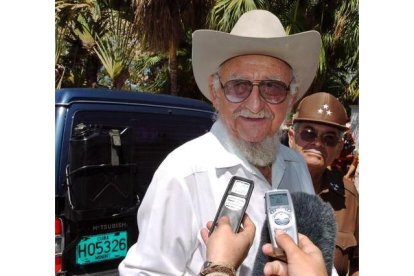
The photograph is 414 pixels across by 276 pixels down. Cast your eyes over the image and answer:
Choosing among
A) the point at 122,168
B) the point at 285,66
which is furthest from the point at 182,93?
the point at 285,66

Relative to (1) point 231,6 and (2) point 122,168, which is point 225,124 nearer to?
(2) point 122,168

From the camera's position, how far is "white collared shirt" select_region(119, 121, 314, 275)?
121cm

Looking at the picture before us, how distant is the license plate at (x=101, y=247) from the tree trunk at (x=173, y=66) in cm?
127

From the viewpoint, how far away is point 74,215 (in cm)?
222

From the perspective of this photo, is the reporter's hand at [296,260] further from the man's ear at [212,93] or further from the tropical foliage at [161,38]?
the tropical foliage at [161,38]

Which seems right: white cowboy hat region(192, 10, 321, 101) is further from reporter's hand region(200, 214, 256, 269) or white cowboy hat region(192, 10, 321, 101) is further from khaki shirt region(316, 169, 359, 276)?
khaki shirt region(316, 169, 359, 276)

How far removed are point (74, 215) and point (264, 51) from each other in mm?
1287

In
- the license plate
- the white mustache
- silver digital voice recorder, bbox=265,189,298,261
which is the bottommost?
the license plate

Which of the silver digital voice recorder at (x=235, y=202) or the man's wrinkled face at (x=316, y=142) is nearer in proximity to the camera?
the silver digital voice recorder at (x=235, y=202)

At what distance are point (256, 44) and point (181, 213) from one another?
529mm

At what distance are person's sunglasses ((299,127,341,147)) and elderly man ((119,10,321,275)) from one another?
579 millimetres

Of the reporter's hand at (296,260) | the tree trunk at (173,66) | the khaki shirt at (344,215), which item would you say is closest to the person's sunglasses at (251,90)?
the reporter's hand at (296,260)

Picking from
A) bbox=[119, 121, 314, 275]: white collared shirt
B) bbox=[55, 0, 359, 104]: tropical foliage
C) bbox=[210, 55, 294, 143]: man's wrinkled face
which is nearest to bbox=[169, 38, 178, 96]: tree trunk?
bbox=[55, 0, 359, 104]: tropical foliage

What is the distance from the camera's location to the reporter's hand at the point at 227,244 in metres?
1.04
